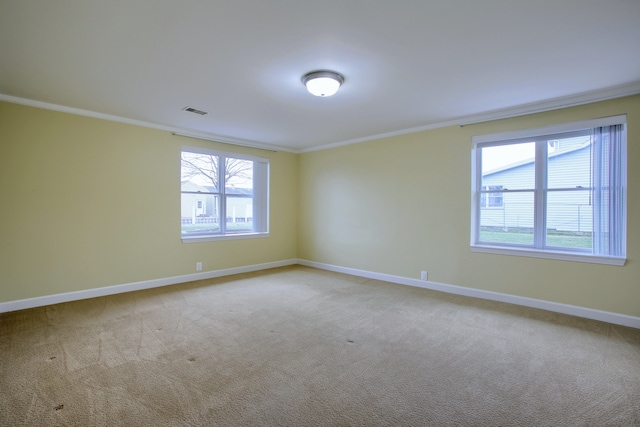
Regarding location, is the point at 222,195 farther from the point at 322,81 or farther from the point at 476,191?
the point at 476,191

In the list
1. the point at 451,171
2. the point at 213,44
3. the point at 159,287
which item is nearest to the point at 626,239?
the point at 451,171

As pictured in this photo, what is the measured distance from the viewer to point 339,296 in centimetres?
417

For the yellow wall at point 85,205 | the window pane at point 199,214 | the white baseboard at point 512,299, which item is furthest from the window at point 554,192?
the yellow wall at point 85,205

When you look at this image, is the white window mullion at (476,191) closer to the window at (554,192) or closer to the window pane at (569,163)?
the window at (554,192)

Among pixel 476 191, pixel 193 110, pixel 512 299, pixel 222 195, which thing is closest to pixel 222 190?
pixel 222 195

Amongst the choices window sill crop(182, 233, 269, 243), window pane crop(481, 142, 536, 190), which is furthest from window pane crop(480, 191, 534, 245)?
window sill crop(182, 233, 269, 243)

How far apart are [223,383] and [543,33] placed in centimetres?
338

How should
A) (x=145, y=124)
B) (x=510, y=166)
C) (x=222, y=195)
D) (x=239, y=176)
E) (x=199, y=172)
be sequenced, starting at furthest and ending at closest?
1. (x=239, y=176)
2. (x=222, y=195)
3. (x=199, y=172)
4. (x=145, y=124)
5. (x=510, y=166)

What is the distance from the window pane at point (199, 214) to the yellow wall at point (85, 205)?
18cm

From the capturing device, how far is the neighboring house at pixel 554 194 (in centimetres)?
346

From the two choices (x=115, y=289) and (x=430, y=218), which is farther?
(x=430, y=218)

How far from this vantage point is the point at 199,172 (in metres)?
5.08

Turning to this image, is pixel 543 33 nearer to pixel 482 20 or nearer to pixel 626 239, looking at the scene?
pixel 482 20

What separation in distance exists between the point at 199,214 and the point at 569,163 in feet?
17.4
